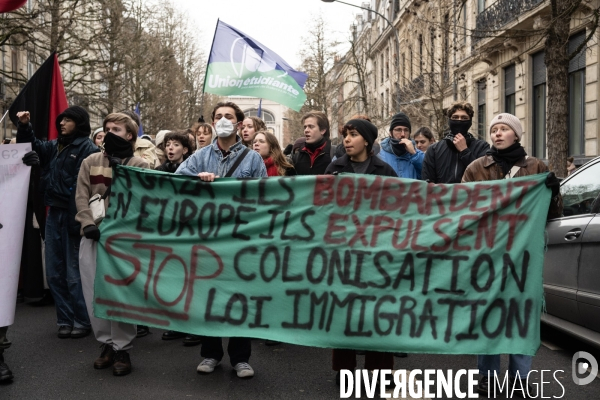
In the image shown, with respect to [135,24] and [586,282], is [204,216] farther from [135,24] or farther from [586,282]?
[135,24]

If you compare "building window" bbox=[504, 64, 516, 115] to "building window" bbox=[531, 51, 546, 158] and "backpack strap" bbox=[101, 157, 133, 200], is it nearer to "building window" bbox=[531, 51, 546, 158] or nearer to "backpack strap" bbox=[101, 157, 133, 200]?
"building window" bbox=[531, 51, 546, 158]

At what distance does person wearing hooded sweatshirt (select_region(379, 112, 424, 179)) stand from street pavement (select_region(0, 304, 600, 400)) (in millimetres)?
2108

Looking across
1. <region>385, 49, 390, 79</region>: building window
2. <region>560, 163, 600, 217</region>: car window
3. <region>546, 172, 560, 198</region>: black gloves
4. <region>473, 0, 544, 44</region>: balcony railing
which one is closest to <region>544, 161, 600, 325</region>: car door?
<region>560, 163, 600, 217</region>: car window

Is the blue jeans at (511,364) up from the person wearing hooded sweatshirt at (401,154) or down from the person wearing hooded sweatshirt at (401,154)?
down

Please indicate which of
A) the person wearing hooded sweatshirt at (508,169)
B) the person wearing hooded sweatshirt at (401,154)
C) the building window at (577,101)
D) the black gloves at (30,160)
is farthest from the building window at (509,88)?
the black gloves at (30,160)

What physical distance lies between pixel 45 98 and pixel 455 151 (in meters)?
4.03

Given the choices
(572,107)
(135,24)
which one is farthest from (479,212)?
(135,24)

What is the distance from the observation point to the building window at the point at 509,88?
2334 centimetres

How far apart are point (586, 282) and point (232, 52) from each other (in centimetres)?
698

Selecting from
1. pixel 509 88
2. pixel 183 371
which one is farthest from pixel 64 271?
pixel 509 88

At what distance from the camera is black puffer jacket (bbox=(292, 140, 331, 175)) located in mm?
7036

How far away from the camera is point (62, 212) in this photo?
6.45 m

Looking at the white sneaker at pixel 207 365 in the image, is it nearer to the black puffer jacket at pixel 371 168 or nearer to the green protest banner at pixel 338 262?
the green protest banner at pixel 338 262

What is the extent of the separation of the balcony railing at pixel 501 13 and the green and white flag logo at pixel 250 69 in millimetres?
9937
